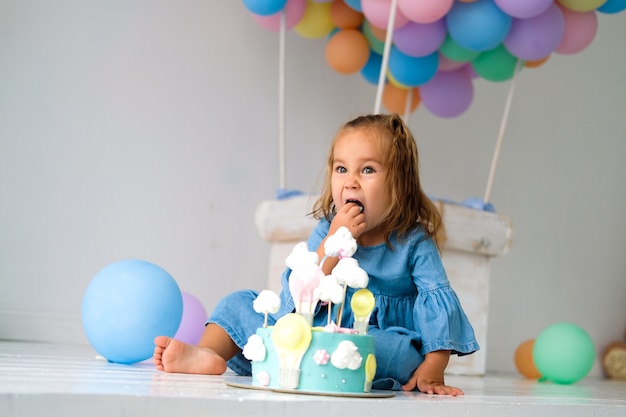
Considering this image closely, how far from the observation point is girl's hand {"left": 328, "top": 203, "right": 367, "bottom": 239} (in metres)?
1.36

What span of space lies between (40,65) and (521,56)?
1.49 meters

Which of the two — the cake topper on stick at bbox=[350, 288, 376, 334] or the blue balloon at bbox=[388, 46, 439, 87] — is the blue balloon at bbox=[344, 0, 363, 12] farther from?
the cake topper on stick at bbox=[350, 288, 376, 334]

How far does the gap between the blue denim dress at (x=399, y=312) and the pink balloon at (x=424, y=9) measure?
78 centimetres

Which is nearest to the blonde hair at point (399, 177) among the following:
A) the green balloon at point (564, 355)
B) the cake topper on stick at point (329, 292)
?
the cake topper on stick at point (329, 292)

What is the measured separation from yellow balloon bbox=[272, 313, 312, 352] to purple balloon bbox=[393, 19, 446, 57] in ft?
4.33

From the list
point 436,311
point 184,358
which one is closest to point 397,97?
point 436,311

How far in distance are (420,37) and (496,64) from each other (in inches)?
11.9

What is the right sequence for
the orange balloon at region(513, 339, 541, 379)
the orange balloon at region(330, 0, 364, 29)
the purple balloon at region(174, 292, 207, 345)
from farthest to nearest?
1. the orange balloon at region(513, 339, 541, 379)
2. the orange balloon at region(330, 0, 364, 29)
3. the purple balloon at region(174, 292, 207, 345)

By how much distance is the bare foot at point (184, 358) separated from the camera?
132 centimetres

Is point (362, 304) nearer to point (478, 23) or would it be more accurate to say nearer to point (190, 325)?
point (190, 325)

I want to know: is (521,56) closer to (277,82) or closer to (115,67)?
(277,82)

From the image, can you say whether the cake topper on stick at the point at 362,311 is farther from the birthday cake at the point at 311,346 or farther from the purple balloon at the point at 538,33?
the purple balloon at the point at 538,33

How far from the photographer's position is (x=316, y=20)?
2.45 metres

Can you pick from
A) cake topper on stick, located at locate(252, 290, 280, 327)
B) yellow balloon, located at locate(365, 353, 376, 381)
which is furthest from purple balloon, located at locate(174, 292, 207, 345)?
yellow balloon, located at locate(365, 353, 376, 381)
